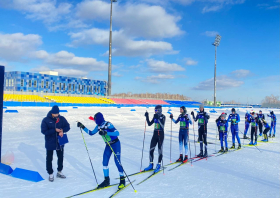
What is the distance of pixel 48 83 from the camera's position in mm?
47781

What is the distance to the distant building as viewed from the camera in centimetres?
4278

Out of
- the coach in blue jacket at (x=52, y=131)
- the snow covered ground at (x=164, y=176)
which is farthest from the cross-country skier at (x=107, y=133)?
the coach in blue jacket at (x=52, y=131)

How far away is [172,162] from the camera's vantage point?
7.28 m

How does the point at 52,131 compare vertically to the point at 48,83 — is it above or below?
below

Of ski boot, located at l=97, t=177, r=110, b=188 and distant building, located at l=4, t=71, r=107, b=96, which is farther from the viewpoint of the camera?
distant building, located at l=4, t=71, r=107, b=96

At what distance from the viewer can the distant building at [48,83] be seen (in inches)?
1684

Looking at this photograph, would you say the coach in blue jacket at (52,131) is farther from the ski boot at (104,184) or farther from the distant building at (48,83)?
the distant building at (48,83)

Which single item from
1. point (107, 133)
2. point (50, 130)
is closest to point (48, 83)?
point (50, 130)

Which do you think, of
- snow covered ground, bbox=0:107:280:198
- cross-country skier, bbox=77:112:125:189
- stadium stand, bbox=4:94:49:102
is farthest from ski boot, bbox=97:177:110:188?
stadium stand, bbox=4:94:49:102

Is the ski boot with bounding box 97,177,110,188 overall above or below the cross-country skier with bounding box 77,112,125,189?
below

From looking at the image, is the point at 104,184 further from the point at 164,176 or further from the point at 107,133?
the point at 164,176

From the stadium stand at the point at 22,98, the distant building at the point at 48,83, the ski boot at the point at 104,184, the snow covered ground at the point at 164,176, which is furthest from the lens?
the distant building at the point at 48,83

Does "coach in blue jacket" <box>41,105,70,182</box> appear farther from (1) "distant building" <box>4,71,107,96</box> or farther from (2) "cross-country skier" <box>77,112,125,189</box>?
(1) "distant building" <box>4,71,107,96</box>

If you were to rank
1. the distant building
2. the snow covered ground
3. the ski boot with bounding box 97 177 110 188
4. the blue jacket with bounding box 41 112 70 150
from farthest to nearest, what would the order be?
the distant building, the blue jacket with bounding box 41 112 70 150, the ski boot with bounding box 97 177 110 188, the snow covered ground
